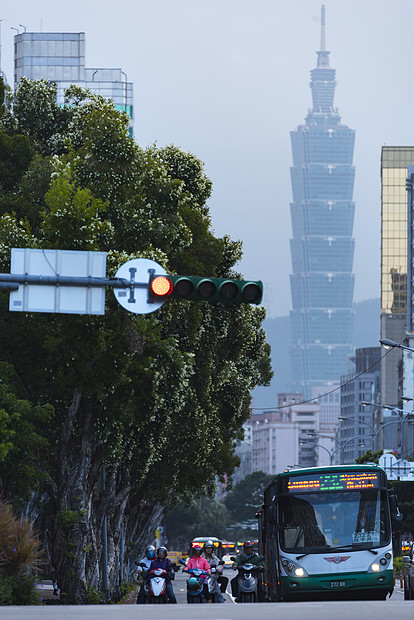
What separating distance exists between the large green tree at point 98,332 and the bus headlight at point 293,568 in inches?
230

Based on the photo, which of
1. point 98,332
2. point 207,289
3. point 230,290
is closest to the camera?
point 230,290

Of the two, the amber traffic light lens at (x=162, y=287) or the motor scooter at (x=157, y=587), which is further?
the motor scooter at (x=157, y=587)

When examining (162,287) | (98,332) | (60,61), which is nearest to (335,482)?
(98,332)

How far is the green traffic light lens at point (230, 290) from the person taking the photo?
18.2 metres

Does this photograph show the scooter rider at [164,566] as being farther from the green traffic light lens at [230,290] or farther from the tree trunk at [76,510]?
the green traffic light lens at [230,290]

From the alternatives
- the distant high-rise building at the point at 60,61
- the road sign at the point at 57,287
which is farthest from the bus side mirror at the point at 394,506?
the distant high-rise building at the point at 60,61

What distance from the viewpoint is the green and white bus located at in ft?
91.6

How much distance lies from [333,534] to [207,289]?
36.8 feet

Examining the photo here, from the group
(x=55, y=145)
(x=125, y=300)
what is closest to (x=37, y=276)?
(x=125, y=300)

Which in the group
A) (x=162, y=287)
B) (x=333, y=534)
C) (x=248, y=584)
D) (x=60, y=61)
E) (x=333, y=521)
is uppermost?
(x=60, y=61)

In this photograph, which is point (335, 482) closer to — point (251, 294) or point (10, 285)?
point (251, 294)

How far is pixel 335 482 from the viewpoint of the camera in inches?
1132

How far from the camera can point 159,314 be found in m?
32.9

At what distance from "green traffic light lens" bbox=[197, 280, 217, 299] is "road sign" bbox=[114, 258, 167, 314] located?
1.43m
